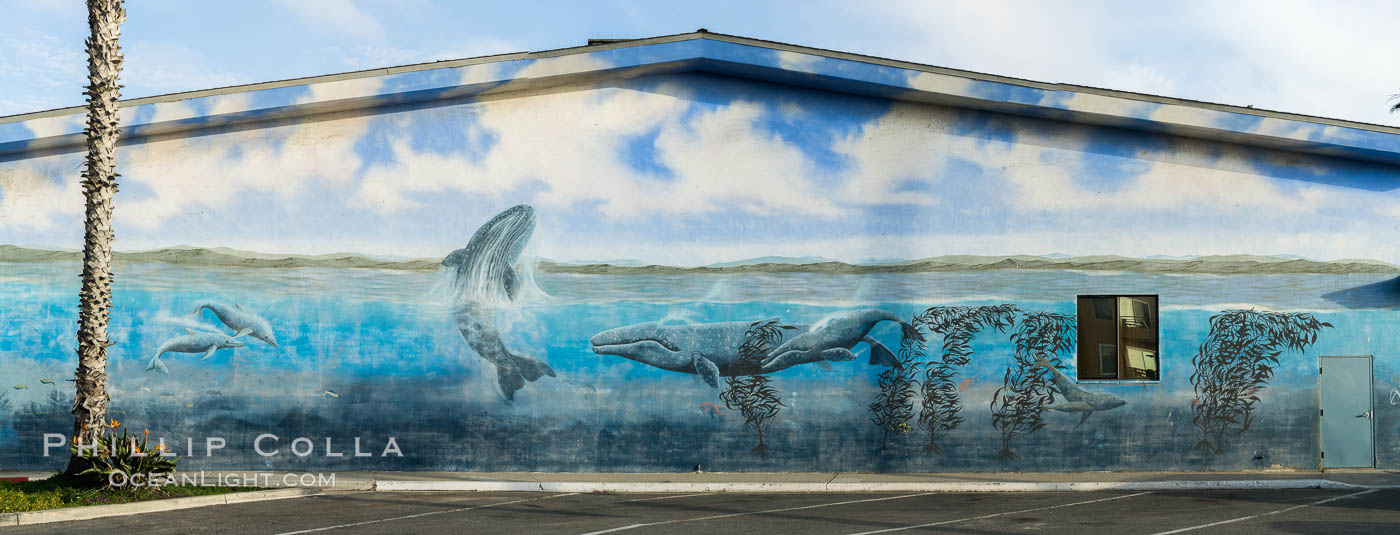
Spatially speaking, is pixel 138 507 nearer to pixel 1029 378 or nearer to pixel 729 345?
pixel 729 345

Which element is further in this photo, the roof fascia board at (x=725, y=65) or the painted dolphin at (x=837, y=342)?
the painted dolphin at (x=837, y=342)

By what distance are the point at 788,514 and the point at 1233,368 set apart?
29.4ft

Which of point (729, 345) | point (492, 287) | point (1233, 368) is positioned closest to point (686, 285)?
point (729, 345)

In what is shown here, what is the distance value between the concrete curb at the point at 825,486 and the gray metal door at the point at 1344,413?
5.05 ft

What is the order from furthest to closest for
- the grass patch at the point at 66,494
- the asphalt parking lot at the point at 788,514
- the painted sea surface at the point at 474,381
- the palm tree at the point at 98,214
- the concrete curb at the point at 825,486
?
the painted sea surface at the point at 474,381, the concrete curb at the point at 825,486, the palm tree at the point at 98,214, the grass patch at the point at 66,494, the asphalt parking lot at the point at 788,514

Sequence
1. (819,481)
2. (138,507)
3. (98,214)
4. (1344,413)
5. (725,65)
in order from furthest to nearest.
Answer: (1344,413)
(725,65)
(819,481)
(98,214)
(138,507)

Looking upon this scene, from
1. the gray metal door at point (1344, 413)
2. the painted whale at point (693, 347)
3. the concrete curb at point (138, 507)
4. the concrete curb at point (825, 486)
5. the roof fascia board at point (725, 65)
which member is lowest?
the concrete curb at point (825, 486)

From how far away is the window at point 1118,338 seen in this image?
17312 mm

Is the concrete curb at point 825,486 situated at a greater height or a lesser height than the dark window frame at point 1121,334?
lesser

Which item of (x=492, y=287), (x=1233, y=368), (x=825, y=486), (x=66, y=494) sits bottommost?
(x=825, y=486)

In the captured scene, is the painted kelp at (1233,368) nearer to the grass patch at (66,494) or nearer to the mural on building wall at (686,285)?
the mural on building wall at (686,285)

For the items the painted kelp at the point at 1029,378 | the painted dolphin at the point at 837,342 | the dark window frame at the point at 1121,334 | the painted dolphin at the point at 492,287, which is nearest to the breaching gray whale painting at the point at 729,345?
the painted dolphin at the point at 837,342

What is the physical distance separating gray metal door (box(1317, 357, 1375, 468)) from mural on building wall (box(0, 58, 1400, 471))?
0.96 ft

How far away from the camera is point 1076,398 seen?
56.6ft
